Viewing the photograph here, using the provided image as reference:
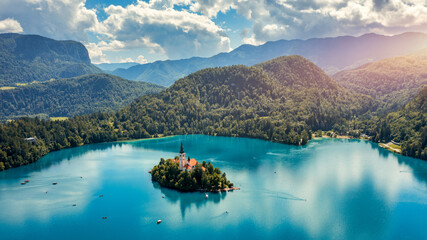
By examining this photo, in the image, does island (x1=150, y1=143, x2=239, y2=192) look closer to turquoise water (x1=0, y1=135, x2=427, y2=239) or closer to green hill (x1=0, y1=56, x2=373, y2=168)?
turquoise water (x1=0, y1=135, x2=427, y2=239)

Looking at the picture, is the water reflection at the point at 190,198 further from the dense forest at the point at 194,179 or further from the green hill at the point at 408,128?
the green hill at the point at 408,128

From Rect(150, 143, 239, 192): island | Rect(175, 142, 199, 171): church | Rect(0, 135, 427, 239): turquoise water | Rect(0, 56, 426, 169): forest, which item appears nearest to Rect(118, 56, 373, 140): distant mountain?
Rect(0, 56, 426, 169): forest

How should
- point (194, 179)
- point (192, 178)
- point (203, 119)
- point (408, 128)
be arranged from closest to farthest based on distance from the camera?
point (194, 179) → point (192, 178) → point (408, 128) → point (203, 119)

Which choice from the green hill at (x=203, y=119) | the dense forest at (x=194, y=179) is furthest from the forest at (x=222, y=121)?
the dense forest at (x=194, y=179)

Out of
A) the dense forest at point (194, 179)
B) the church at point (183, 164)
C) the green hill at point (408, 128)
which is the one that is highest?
the green hill at point (408, 128)

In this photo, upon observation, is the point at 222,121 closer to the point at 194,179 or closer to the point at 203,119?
the point at 203,119

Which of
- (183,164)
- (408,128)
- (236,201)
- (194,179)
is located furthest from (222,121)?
(236,201)
